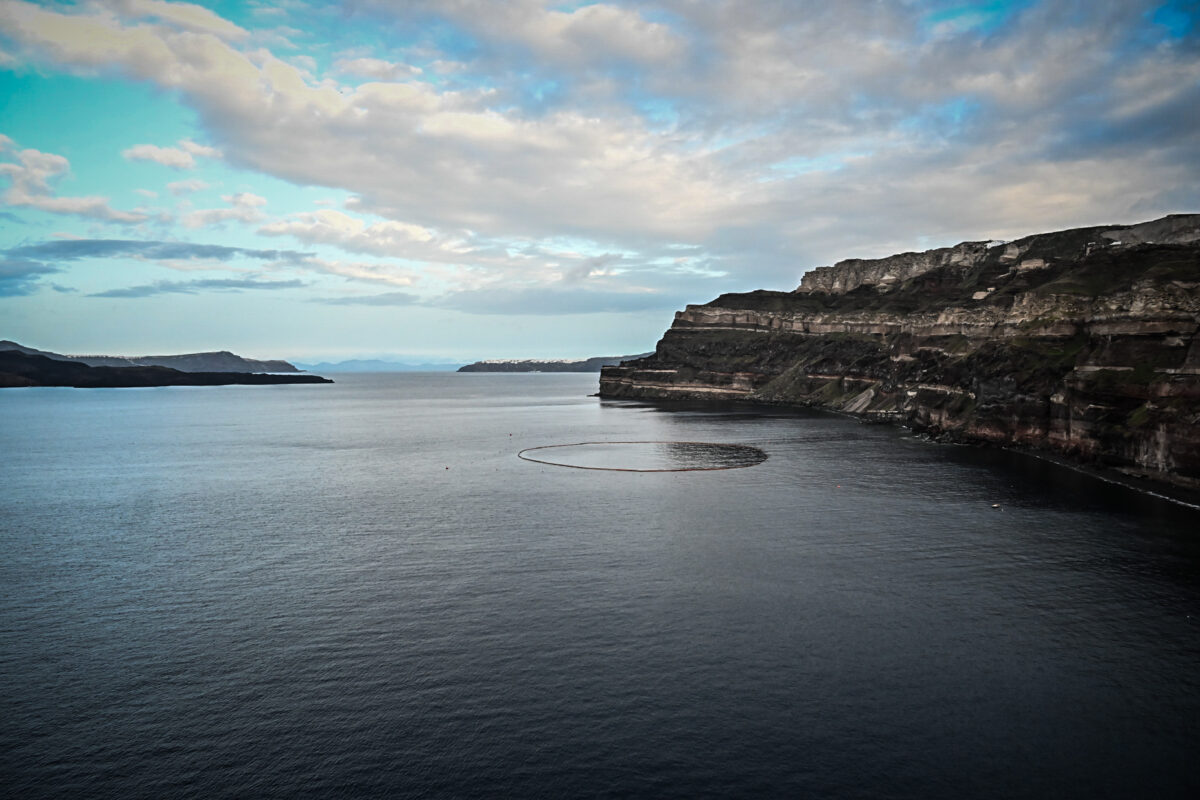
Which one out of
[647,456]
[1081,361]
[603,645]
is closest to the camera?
[603,645]

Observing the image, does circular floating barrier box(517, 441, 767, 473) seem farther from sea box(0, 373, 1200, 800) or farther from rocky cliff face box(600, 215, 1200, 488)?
rocky cliff face box(600, 215, 1200, 488)

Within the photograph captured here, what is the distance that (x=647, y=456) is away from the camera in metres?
122

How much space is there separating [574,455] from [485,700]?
89938 mm

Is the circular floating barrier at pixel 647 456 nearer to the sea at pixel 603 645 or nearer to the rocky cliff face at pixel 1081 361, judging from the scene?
the sea at pixel 603 645

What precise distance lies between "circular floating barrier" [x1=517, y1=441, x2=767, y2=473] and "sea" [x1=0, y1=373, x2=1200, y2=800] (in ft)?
80.9

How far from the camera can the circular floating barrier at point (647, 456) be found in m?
109

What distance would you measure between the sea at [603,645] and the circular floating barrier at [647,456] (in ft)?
80.9

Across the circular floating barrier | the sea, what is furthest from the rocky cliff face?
the circular floating barrier

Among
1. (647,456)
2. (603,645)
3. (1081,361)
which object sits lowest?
(603,645)

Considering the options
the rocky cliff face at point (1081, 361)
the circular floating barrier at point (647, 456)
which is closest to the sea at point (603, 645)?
the rocky cliff face at point (1081, 361)

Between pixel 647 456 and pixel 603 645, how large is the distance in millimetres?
82780

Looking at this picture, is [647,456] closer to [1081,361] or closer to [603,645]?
[1081,361]

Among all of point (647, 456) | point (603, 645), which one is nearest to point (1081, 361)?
point (647, 456)

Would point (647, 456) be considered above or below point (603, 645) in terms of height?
above
